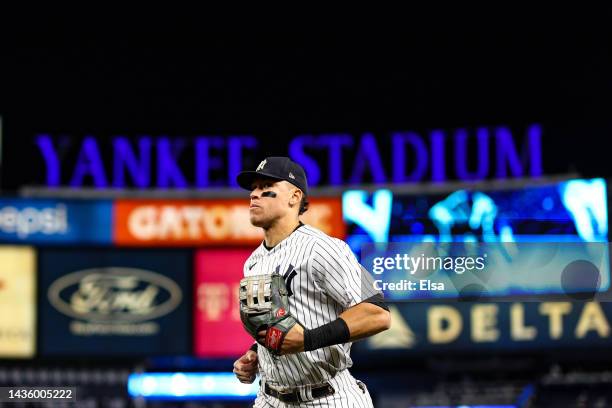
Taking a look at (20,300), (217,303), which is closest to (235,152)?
(217,303)

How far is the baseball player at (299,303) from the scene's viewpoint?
14.5 ft

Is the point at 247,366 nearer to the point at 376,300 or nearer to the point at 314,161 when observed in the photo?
the point at 376,300

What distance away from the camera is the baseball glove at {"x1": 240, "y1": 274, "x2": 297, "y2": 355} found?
439 cm

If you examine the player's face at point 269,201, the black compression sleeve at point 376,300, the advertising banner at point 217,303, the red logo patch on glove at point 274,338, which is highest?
the player's face at point 269,201

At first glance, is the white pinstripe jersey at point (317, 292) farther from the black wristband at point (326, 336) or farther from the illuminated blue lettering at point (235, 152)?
the illuminated blue lettering at point (235, 152)

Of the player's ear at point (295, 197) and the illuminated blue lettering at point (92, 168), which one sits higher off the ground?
the illuminated blue lettering at point (92, 168)

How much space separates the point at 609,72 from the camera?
70.3ft

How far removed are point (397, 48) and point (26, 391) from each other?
1848 cm

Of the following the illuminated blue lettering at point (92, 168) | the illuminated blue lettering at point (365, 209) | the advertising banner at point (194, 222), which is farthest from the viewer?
the illuminated blue lettering at point (92, 168)

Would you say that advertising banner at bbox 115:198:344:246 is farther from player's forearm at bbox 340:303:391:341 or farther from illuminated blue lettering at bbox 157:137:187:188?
player's forearm at bbox 340:303:391:341

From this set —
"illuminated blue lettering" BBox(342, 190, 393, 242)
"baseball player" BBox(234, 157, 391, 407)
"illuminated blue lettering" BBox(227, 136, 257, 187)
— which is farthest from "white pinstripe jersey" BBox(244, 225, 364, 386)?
"illuminated blue lettering" BBox(227, 136, 257, 187)

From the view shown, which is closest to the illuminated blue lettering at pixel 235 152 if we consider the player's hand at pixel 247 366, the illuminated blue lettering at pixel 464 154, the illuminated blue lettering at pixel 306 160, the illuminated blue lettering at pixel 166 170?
the illuminated blue lettering at pixel 306 160

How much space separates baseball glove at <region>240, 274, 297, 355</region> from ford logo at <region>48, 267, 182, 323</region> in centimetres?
1100

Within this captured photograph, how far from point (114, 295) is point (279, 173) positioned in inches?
438
